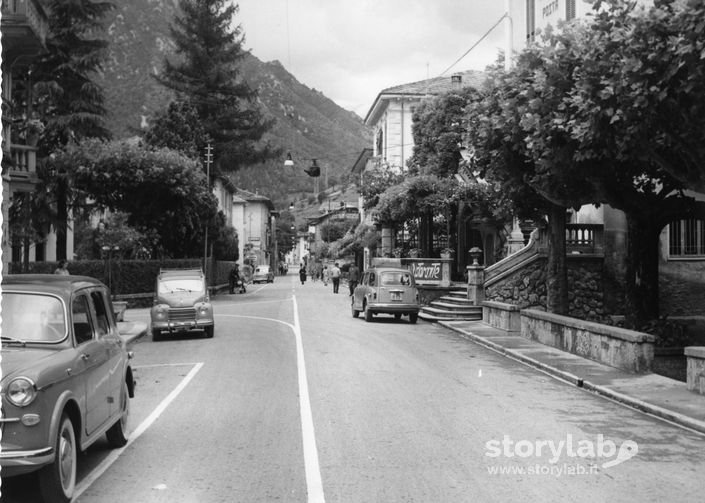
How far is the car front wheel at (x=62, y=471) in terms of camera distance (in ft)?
18.3

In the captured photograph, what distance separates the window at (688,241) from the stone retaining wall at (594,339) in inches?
291

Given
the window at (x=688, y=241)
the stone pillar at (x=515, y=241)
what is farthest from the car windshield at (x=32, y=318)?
the stone pillar at (x=515, y=241)

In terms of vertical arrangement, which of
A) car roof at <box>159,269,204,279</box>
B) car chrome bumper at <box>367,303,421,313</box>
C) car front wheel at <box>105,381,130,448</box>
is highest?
car roof at <box>159,269,204,279</box>

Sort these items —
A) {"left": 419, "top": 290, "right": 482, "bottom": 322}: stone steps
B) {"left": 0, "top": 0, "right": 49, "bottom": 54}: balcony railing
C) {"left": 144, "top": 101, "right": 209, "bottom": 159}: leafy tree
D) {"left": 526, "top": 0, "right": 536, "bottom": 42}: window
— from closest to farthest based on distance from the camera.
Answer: {"left": 0, "top": 0, "right": 49, "bottom": 54}: balcony railing < {"left": 419, "top": 290, "right": 482, "bottom": 322}: stone steps < {"left": 526, "top": 0, "right": 536, "bottom": 42}: window < {"left": 144, "top": 101, "right": 209, "bottom": 159}: leafy tree

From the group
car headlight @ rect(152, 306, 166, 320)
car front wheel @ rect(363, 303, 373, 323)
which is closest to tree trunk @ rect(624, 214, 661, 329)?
car front wheel @ rect(363, 303, 373, 323)

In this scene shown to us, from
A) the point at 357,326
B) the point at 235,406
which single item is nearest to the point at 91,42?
the point at 357,326

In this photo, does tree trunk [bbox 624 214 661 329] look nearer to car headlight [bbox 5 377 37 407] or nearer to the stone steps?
the stone steps

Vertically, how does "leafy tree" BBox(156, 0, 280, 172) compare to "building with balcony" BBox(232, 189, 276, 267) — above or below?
above

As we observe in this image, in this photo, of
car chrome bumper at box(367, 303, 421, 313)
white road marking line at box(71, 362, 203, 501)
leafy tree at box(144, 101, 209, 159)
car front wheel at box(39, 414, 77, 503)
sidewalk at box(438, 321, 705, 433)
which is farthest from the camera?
leafy tree at box(144, 101, 209, 159)

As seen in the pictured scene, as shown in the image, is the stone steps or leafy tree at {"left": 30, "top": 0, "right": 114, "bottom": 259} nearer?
the stone steps

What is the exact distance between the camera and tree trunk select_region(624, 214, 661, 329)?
17.3 meters

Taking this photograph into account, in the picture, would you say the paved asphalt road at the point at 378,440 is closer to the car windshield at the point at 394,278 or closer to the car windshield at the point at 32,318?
the car windshield at the point at 32,318

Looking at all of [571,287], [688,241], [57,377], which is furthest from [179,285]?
[688,241]

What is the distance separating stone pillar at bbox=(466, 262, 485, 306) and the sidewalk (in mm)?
6157
